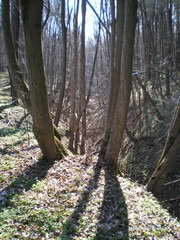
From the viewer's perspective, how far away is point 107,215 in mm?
4984

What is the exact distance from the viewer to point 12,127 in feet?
34.2

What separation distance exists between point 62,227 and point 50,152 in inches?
109

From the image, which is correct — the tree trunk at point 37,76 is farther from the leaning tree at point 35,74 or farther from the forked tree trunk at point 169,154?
the forked tree trunk at point 169,154

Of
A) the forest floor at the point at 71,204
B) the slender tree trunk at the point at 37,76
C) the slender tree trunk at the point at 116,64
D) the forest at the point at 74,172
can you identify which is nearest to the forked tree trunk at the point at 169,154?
the forest at the point at 74,172

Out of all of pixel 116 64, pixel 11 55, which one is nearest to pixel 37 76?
pixel 11 55

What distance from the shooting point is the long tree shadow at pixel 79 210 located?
431 cm

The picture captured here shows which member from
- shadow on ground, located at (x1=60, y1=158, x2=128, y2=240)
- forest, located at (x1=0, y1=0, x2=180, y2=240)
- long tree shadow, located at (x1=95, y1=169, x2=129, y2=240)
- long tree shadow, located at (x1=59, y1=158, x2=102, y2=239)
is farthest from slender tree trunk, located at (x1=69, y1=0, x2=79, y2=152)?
long tree shadow, located at (x1=95, y1=169, x2=129, y2=240)

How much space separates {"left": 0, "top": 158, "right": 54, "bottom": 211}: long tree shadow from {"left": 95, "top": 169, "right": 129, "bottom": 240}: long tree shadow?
1.43m

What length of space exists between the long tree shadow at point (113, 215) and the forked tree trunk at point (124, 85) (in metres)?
1.19

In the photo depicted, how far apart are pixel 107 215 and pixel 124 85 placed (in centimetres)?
319

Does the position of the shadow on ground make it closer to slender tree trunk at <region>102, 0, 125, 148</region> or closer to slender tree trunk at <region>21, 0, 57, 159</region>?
slender tree trunk at <region>21, 0, 57, 159</region>

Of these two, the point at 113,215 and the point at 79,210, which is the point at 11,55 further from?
the point at 113,215

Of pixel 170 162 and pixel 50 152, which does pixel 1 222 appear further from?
pixel 170 162

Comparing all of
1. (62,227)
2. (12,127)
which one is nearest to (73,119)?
(12,127)
